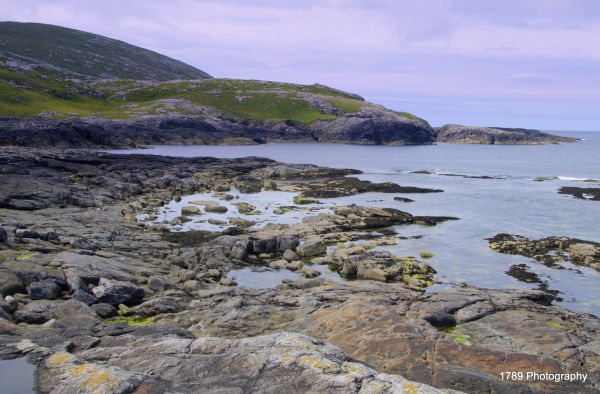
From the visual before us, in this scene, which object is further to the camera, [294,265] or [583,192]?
[583,192]

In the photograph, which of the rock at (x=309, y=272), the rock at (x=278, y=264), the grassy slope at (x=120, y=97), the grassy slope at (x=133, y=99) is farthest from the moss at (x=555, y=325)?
the grassy slope at (x=120, y=97)

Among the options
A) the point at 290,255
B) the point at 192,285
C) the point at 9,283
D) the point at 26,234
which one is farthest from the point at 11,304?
the point at 290,255

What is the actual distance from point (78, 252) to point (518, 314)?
71.4ft

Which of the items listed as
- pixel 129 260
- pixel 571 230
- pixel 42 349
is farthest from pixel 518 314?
pixel 571 230

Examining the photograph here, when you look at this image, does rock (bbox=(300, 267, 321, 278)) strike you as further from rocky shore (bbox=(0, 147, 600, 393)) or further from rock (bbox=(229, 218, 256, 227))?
rock (bbox=(229, 218, 256, 227))

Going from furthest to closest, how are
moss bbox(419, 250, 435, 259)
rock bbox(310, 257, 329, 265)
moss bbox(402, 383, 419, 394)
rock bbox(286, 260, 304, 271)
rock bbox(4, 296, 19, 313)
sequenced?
moss bbox(419, 250, 435, 259) < rock bbox(310, 257, 329, 265) < rock bbox(286, 260, 304, 271) < rock bbox(4, 296, 19, 313) < moss bbox(402, 383, 419, 394)

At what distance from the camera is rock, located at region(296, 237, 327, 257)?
34188 mm

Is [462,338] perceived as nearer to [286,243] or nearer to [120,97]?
[286,243]

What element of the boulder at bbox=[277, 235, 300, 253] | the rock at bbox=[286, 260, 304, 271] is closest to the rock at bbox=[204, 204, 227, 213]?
the boulder at bbox=[277, 235, 300, 253]

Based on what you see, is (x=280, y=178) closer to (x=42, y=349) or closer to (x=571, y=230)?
(x=571, y=230)

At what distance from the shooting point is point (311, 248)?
34344mm

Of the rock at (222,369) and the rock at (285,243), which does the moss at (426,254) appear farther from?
the rock at (222,369)

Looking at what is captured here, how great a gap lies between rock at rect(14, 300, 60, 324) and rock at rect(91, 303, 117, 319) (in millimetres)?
1724

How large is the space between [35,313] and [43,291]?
9.44ft
